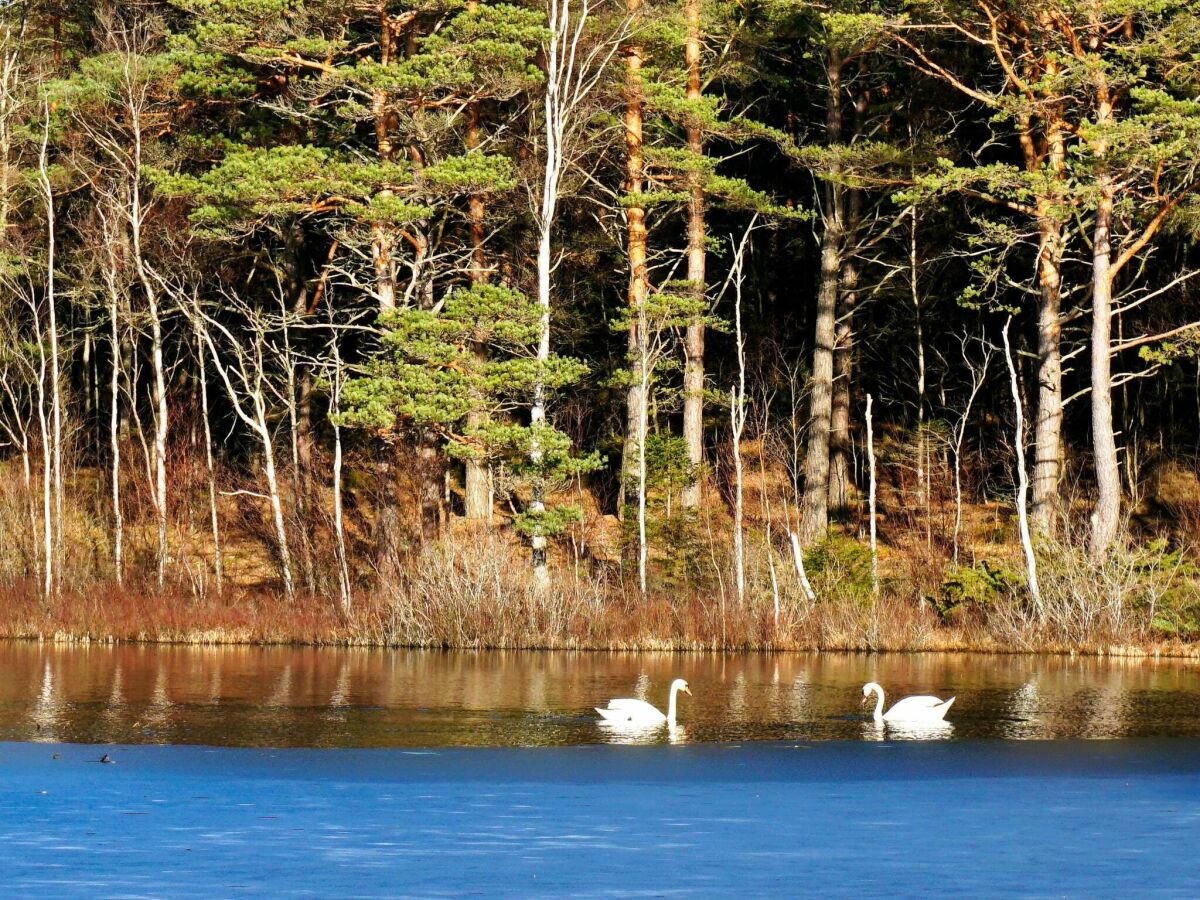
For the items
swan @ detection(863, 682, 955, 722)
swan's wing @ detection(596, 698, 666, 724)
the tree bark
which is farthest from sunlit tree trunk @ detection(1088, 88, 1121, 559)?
swan's wing @ detection(596, 698, 666, 724)

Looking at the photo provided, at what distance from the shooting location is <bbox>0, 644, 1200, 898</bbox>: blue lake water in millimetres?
9952

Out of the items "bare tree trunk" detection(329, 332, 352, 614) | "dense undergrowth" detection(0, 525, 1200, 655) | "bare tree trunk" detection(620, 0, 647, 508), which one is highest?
"bare tree trunk" detection(620, 0, 647, 508)

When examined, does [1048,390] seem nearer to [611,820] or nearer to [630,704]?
[630,704]

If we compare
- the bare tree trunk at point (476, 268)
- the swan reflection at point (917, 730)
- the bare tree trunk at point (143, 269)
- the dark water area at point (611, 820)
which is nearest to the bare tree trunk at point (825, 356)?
the bare tree trunk at point (476, 268)

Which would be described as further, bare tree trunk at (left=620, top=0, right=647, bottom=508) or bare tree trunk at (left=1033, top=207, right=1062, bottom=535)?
bare tree trunk at (left=620, top=0, right=647, bottom=508)

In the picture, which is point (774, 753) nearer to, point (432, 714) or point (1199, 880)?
point (432, 714)

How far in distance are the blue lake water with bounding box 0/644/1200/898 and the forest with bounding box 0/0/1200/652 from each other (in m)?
5.58

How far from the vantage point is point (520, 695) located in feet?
66.5

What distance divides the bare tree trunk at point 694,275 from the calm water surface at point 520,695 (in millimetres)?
7103

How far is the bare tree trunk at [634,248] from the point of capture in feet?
103

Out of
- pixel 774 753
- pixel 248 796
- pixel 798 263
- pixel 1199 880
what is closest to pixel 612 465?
pixel 798 263

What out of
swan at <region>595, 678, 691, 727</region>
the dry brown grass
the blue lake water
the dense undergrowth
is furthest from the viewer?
the dry brown grass

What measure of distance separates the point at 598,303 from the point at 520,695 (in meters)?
23.8

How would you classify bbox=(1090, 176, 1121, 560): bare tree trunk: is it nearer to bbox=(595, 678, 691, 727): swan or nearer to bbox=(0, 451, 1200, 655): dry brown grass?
bbox=(0, 451, 1200, 655): dry brown grass
